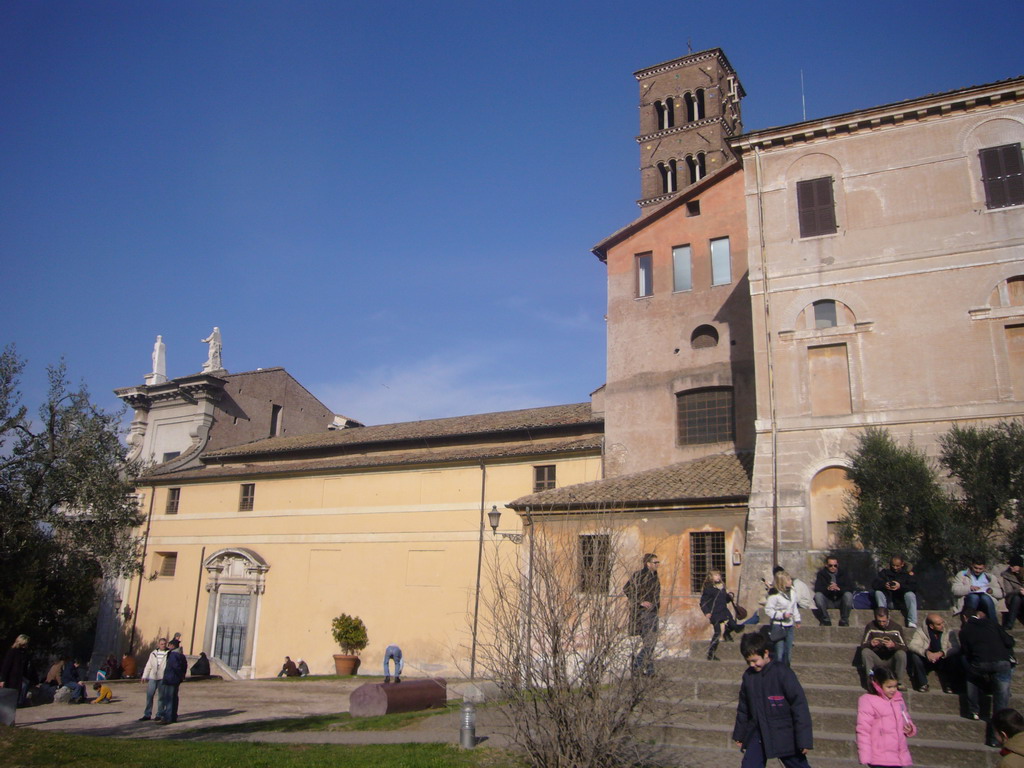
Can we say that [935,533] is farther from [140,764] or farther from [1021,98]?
[140,764]

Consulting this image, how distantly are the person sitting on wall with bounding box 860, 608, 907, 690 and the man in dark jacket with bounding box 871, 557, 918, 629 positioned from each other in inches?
62.7

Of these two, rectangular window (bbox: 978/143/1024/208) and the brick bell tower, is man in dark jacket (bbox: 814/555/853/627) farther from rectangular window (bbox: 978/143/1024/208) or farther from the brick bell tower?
the brick bell tower

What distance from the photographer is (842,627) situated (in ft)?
45.2

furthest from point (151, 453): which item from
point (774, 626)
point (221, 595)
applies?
point (774, 626)

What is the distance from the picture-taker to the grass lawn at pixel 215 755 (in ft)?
34.4

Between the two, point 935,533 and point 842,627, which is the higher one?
point 935,533

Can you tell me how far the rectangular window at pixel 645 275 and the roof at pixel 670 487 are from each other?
251 inches

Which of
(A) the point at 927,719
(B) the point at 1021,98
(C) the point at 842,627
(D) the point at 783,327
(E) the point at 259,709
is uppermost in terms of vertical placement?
(B) the point at 1021,98

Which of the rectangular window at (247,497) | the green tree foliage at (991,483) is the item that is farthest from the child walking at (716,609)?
the rectangular window at (247,497)

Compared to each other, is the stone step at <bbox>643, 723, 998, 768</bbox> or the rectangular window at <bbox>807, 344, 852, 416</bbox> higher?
the rectangular window at <bbox>807, 344, 852, 416</bbox>

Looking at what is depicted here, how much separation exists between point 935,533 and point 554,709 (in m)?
10.8

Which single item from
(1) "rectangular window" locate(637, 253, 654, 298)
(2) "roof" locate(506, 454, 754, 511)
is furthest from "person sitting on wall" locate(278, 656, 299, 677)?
(1) "rectangular window" locate(637, 253, 654, 298)

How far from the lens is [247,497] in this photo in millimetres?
35812

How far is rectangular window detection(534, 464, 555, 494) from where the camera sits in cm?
2864
